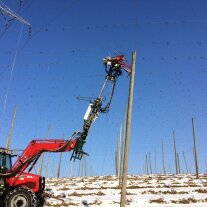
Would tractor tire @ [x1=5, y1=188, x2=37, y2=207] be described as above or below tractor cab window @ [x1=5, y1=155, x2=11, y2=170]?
below

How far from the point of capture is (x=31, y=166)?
671 inches

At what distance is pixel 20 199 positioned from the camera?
15367 millimetres

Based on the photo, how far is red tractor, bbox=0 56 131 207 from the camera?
1538 cm

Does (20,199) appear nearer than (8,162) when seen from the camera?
Yes

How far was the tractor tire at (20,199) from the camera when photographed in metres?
15.2

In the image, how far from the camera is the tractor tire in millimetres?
15242

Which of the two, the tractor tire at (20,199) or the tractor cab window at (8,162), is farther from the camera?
the tractor cab window at (8,162)

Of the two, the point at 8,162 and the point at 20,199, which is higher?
the point at 8,162

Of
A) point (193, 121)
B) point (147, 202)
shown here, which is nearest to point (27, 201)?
point (147, 202)

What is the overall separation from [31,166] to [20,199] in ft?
7.08

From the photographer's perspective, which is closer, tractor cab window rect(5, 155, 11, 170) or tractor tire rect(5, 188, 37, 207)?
tractor tire rect(5, 188, 37, 207)

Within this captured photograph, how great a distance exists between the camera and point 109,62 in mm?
18688

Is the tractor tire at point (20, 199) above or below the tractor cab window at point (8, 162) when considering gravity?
below

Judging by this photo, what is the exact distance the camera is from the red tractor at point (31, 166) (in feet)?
50.5
